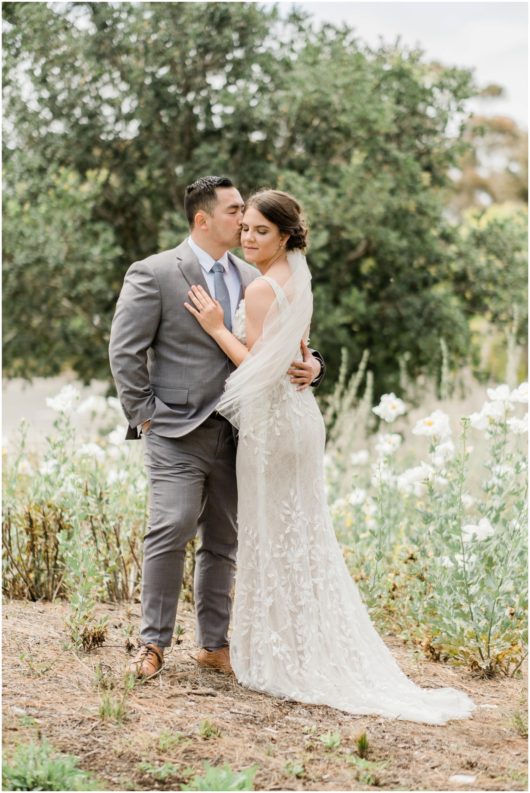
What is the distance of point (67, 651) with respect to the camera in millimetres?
4160

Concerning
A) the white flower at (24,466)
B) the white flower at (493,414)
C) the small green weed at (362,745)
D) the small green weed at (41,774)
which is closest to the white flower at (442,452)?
the white flower at (493,414)

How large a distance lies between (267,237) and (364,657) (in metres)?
1.82

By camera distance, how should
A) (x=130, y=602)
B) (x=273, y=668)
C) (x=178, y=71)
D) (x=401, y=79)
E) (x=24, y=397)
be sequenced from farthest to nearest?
(x=24, y=397)
(x=401, y=79)
(x=178, y=71)
(x=130, y=602)
(x=273, y=668)

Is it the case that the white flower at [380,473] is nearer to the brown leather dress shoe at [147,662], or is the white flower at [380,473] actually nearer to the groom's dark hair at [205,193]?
the brown leather dress shoe at [147,662]

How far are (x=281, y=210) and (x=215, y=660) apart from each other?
1.98 m

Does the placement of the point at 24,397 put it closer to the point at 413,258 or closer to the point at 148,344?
the point at 413,258

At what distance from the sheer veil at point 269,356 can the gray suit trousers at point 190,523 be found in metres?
0.17

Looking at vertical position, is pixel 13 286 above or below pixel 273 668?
above

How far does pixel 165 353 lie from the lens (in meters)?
3.97

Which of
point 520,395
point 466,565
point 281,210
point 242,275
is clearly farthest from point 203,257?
point 466,565

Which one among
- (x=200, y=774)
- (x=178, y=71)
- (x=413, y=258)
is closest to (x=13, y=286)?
(x=178, y=71)

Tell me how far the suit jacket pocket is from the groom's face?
2.21 ft

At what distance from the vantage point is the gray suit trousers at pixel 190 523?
12.6ft

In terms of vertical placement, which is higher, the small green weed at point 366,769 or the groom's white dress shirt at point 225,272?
the groom's white dress shirt at point 225,272
